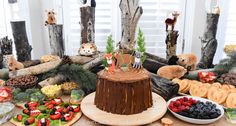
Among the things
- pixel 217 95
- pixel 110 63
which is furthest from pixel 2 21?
pixel 217 95

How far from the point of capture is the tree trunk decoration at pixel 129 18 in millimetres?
1195

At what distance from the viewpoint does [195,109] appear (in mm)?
970

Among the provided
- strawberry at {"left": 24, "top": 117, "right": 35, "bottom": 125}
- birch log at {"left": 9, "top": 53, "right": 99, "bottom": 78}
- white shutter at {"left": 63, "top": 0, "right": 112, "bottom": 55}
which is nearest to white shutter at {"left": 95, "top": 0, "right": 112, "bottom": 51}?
white shutter at {"left": 63, "top": 0, "right": 112, "bottom": 55}

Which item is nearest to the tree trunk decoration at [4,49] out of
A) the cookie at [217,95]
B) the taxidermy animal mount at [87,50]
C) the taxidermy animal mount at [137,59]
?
the taxidermy animal mount at [87,50]

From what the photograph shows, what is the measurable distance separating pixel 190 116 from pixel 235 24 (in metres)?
1.15

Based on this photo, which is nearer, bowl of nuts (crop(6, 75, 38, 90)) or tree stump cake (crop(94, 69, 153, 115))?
tree stump cake (crop(94, 69, 153, 115))

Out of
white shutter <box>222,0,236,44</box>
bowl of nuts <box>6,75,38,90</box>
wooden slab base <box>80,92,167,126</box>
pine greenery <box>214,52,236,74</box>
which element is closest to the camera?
Result: wooden slab base <box>80,92,167,126</box>

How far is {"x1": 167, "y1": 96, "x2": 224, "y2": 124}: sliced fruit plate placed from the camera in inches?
36.9

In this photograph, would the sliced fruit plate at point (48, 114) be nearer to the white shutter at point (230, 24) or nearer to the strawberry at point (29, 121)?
the strawberry at point (29, 121)

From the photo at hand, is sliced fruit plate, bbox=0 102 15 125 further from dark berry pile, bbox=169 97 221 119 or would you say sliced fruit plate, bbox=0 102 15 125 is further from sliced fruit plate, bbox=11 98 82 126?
dark berry pile, bbox=169 97 221 119

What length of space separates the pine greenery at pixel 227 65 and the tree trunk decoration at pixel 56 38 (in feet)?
2.99

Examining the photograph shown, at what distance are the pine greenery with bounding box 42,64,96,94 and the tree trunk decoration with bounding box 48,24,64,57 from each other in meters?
0.24

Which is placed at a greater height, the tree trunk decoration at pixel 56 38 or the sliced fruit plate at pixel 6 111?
the tree trunk decoration at pixel 56 38

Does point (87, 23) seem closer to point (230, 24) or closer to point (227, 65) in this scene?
point (227, 65)
